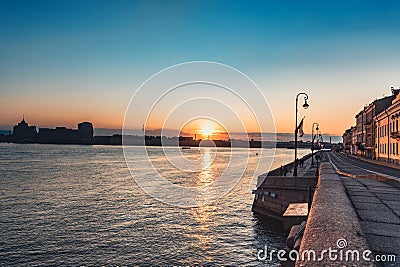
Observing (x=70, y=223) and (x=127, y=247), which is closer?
(x=127, y=247)

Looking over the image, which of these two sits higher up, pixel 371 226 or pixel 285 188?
pixel 371 226

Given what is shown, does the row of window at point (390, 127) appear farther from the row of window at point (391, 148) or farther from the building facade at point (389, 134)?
the row of window at point (391, 148)

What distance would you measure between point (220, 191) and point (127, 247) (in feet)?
77.6

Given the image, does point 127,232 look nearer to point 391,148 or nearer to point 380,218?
point 380,218

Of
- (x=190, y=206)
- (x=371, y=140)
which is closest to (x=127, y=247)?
(x=190, y=206)

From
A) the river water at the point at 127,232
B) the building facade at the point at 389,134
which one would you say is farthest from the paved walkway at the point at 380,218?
the building facade at the point at 389,134

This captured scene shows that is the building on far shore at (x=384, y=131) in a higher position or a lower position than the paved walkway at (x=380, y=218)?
higher

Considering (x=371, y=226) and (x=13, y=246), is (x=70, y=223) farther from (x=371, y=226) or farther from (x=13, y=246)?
(x=371, y=226)

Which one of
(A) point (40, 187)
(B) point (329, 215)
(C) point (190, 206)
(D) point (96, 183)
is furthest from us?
(D) point (96, 183)

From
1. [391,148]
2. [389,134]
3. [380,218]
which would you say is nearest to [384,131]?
[389,134]

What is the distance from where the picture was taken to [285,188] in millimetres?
24000

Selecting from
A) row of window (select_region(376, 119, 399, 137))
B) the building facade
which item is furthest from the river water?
row of window (select_region(376, 119, 399, 137))

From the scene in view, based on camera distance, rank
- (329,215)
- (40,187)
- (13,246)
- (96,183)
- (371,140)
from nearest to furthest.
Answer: (329,215) < (13,246) < (40,187) < (96,183) < (371,140)

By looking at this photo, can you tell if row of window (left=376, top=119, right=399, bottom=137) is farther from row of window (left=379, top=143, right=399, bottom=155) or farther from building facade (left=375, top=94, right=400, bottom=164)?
row of window (left=379, top=143, right=399, bottom=155)
